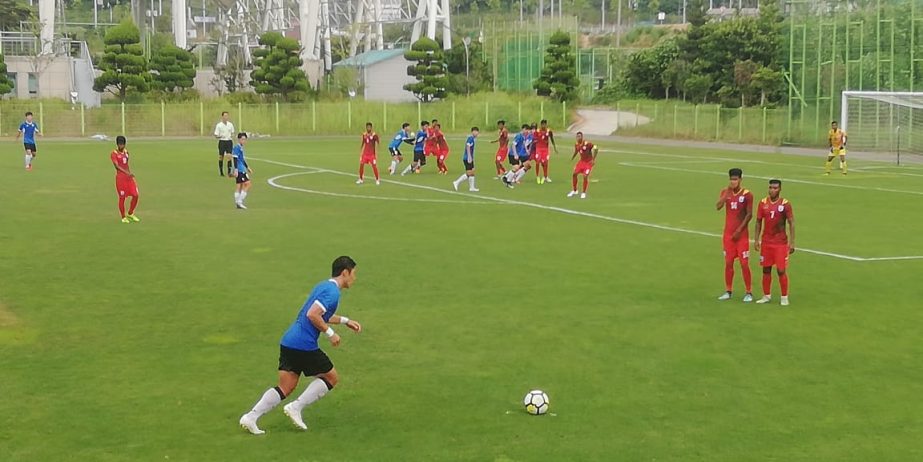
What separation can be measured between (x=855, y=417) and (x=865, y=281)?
8625mm

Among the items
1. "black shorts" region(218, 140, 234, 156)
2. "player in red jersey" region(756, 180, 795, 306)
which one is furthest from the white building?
"player in red jersey" region(756, 180, 795, 306)

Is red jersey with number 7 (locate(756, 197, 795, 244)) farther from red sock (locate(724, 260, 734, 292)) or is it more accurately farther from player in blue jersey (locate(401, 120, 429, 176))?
player in blue jersey (locate(401, 120, 429, 176))

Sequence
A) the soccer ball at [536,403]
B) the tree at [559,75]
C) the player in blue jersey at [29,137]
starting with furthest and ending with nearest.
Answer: the tree at [559,75], the player in blue jersey at [29,137], the soccer ball at [536,403]

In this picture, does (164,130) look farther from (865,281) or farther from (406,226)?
(865,281)

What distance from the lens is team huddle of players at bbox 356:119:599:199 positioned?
113 ft

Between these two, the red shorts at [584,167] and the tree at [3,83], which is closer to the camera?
the red shorts at [584,167]

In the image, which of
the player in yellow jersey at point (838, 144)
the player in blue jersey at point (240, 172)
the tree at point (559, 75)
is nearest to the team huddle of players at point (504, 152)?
the player in blue jersey at point (240, 172)

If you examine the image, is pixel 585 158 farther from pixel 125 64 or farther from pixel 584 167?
pixel 125 64

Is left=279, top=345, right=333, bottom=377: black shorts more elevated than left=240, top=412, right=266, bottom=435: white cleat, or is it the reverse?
left=279, top=345, right=333, bottom=377: black shorts

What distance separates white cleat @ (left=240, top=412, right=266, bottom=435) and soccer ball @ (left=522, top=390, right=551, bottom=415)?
8.47 ft

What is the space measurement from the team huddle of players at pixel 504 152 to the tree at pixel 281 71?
43.0 m

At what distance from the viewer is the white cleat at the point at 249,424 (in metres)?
11.0

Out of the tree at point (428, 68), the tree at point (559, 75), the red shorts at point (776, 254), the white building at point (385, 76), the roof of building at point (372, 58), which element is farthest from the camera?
the roof of building at point (372, 58)

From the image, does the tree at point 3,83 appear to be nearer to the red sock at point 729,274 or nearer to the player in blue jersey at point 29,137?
the player in blue jersey at point 29,137
